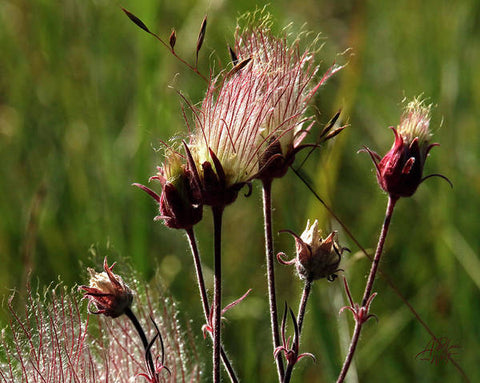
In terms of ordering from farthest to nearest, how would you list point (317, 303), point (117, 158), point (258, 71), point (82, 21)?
point (82, 21) < point (117, 158) < point (317, 303) < point (258, 71)

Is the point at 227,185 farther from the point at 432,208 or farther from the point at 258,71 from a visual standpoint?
the point at 432,208

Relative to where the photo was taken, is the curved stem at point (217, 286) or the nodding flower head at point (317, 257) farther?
the nodding flower head at point (317, 257)

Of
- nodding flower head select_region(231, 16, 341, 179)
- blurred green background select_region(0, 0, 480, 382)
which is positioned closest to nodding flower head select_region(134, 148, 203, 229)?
nodding flower head select_region(231, 16, 341, 179)

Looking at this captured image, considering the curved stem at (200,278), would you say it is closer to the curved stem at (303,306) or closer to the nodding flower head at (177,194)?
the nodding flower head at (177,194)

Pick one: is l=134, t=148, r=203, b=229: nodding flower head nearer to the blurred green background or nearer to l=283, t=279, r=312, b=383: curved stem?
l=283, t=279, r=312, b=383: curved stem

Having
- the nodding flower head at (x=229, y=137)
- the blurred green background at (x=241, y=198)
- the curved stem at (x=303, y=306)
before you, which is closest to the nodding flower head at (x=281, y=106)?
the nodding flower head at (x=229, y=137)

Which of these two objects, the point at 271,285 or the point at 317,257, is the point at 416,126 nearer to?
the point at 317,257

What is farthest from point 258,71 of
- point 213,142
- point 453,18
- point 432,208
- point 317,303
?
point 453,18
